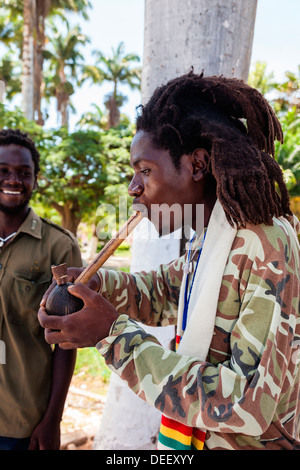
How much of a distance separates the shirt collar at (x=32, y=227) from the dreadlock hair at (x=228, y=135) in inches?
37.0

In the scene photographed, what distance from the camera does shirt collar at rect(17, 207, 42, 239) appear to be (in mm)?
2102

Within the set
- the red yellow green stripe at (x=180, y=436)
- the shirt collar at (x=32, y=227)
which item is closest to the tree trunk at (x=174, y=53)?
the shirt collar at (x=32, y=227)

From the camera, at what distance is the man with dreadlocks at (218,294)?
1.08 m

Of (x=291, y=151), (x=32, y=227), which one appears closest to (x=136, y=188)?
(x=32, y=227)

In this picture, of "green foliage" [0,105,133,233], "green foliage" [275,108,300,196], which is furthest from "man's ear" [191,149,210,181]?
"green foliage" [275,108,300,196]

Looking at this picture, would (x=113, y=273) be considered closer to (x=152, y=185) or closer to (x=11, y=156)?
(x=152, y=185)

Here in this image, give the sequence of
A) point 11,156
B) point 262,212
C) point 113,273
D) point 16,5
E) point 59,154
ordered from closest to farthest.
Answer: point 262,212
point 113,273
point 11,156
point 59,154
point 16,5

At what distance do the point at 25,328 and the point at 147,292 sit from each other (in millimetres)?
719

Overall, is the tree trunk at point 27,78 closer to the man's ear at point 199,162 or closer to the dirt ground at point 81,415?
the dirt ground at point 81,415

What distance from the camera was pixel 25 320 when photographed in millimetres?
1990

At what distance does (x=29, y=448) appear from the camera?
1.92 meters

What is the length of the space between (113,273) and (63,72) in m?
27.0

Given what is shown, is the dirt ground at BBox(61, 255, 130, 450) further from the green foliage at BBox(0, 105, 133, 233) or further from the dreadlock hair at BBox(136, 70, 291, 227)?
the green foliage at BBox(0, 105, 133, 233)

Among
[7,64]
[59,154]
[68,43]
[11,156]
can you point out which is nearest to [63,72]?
[68,43]
